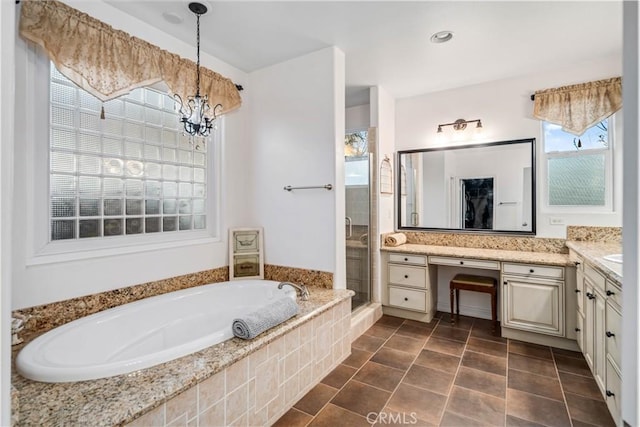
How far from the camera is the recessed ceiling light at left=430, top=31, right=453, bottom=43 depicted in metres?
2.33

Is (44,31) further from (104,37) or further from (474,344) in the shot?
(474,344)

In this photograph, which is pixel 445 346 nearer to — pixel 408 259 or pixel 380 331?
pixel 380 331

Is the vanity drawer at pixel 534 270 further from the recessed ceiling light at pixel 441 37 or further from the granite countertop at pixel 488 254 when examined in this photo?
the recessed ceiling light at pixel 441 37

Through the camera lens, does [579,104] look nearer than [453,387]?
No

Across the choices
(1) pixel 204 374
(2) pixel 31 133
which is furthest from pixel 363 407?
(2) pixel 31 133

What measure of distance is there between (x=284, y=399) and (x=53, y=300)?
4.87ft

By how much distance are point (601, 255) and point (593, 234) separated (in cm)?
91

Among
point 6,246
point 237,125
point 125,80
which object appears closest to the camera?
point 6,246

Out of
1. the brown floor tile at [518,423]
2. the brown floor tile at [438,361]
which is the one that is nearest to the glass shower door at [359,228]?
the brown floor tile at [438,361]

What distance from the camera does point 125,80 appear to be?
2.03 metres

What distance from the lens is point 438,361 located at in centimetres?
239

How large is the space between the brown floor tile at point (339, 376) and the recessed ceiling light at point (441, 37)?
2.67m

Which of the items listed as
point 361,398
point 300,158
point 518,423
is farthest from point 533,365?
point 300,158

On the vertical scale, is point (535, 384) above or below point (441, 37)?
below
